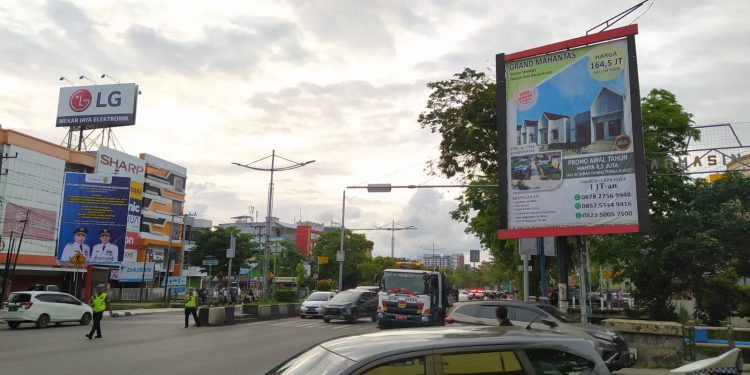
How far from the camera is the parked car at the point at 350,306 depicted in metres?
27.3

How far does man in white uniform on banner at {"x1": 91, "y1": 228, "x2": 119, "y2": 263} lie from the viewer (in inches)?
1460

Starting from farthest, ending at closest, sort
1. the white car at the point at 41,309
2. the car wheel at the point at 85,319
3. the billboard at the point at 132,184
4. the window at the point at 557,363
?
the billboard at the point at 132,184, the car wheel at the point at 85,319, the white car at the point at 41,309, the window at the point at 557,363

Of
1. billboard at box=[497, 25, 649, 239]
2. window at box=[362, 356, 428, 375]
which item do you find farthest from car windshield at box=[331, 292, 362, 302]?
window at box=[362, 356, 428, 375]

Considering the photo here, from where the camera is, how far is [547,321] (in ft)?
36.0

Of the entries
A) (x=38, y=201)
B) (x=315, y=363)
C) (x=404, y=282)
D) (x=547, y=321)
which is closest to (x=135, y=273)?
(x=38, y=201)

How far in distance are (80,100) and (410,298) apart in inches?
1936

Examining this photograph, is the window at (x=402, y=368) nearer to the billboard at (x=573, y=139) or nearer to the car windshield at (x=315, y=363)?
the car windshield at (x=315, y=363)

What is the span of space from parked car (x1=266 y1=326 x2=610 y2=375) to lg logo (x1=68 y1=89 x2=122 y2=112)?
59.2 m

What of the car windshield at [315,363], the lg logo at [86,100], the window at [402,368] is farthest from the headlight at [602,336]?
the lg logo at [86,100]

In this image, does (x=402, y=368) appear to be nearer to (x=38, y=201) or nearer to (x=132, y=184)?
(x=38, y=201)

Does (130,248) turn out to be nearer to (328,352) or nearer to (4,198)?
(4,198)

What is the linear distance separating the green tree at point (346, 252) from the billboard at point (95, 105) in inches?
1722

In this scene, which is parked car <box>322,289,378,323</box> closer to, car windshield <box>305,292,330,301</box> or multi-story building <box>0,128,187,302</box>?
car windshield <box>305,292,330,301</box>

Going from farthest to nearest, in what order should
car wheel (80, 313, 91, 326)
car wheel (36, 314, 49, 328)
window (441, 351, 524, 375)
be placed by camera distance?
car wheel (80, 313, 91, 326)
car wheel (36, 314, 49, 328)
window (441, 351, 524, 375)
